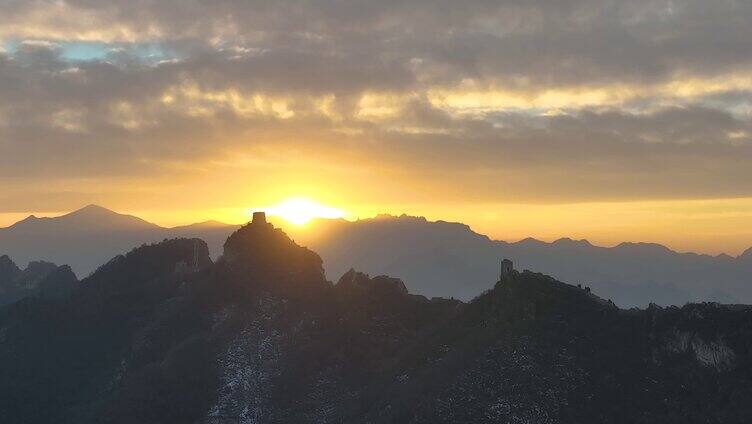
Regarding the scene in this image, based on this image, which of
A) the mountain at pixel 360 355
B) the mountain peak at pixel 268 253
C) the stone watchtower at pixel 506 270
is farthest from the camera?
the mountain peak at pixel 268 253

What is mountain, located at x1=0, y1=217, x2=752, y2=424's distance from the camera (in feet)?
369

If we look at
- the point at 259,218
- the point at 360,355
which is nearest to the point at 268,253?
the point at 259,218

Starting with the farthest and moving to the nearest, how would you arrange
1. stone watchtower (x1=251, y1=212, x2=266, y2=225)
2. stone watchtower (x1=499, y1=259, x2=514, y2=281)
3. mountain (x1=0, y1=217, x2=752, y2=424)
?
1. stone watchtower (x1=251, y1=212, x2=266, y2=225)
2. stone watchtower (x1=499, y1=259, x2=514, y2=281)
3. mountain (x1=0, y1=217, x2=752, y2=424)

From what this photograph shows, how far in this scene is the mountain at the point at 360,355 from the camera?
11250 cm

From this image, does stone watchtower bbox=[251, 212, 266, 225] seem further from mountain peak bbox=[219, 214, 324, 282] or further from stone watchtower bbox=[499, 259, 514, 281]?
stone watchtower bbox=[499, 259, 514, 281]

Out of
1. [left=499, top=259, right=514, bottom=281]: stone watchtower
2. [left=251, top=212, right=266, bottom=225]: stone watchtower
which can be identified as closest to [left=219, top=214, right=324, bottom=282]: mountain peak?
[left=251, top=212, right=266, bottom=225]: stone watchtower

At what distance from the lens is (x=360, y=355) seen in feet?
504

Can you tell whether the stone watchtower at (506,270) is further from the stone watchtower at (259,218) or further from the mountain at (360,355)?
the stone watchtower at (259,218)

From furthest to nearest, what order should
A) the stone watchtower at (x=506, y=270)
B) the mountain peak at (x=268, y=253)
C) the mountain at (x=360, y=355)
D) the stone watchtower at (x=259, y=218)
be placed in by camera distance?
the stone watchtower at (x=259, y=218) → the mountain peak at (x=268, y=253) → the stone watchtower at (x=506, y=270) → the mountain at (x=360, y=355)

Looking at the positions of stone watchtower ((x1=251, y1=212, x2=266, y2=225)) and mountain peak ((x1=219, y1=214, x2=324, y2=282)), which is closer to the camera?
mountain peak ((x1=219, y1=214, x2=324, y2=282))

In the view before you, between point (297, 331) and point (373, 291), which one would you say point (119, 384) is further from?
point (373, 291)

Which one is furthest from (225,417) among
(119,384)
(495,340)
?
(495,340)

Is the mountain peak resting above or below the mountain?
above

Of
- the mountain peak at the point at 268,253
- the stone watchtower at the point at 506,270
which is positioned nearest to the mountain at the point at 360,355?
the mountain peak at the point at 268,253
